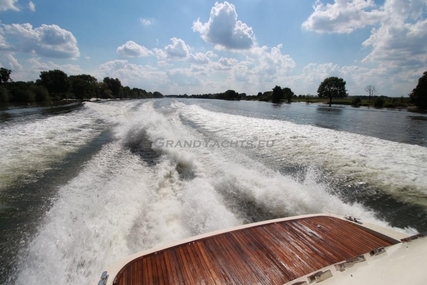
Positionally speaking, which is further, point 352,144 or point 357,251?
point 352,144

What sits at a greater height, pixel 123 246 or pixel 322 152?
pixel 322 152

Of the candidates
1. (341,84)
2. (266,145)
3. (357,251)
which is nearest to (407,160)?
(266,145)

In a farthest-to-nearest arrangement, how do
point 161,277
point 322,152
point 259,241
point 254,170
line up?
point 322,152 → point 254,170 → point 259,241 → point 161,277

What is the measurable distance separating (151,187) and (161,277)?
3.46 m

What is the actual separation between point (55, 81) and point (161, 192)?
8554 centimetres

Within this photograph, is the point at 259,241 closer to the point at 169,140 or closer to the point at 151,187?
the point at 151,187

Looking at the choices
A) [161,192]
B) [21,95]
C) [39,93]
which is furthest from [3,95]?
[161,192]

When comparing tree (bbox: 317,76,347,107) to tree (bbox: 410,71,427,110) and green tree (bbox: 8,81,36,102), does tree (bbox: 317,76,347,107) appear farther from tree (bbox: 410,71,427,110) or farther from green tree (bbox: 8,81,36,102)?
green tree (bbox: 8,81,36,102)

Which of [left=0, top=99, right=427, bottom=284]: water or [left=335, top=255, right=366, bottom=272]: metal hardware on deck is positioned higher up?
[left=335, top=255, right=366, bottom=272]: metal hardware on deck

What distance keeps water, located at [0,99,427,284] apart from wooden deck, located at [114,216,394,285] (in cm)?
110

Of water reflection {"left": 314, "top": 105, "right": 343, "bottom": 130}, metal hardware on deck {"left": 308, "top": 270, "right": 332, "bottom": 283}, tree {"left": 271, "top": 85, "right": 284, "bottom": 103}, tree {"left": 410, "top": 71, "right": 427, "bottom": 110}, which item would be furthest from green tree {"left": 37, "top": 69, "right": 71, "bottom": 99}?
tree {"left": 410, "top": 71, "right": 427, "bottom": 110}

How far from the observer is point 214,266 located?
2328 mm

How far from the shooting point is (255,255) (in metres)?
2.50

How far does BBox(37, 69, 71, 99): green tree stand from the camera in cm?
6825
